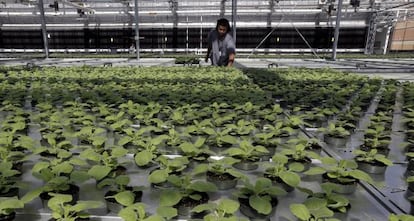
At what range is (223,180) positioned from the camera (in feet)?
3.94

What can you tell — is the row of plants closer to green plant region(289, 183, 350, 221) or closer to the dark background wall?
green plant region(289, 183, 350, 221)

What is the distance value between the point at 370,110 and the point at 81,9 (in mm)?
16901

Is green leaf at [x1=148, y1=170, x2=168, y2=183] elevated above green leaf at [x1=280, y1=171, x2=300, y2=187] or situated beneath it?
situated beneath

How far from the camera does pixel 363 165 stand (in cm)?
137

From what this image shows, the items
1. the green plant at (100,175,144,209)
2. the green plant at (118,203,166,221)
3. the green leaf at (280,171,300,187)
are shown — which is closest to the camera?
the green plant at (118,203,166,221)

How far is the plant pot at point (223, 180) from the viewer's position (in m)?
1.19

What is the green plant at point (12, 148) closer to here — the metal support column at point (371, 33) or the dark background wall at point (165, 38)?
the dark background wall at point (165, 38)

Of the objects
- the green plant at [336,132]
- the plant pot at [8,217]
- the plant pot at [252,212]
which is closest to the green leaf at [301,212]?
the plant pot at [252,212]

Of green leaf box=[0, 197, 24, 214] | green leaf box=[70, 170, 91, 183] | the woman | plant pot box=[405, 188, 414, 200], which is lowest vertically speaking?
plant pot box=[405, 188, 414, 200]

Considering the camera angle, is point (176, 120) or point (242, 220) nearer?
point (242, 220)

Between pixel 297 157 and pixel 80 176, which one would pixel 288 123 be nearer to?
pixel 297 157

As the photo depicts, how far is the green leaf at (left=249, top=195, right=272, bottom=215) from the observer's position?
0.91 m

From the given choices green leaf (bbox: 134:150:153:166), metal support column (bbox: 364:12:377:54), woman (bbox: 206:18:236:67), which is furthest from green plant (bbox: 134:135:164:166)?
metal support column (bbox: 364:12:377:54)

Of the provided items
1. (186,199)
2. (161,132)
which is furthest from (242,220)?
(161,132)
